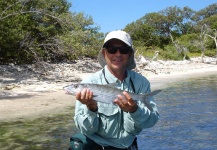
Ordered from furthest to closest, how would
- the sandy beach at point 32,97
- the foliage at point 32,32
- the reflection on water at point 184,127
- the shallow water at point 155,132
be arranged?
1. the foliage at point 32,32
2. the sandy beach at point 32,97
3. the reflection on water at point 184,127
4. the shallow water at point 155,132

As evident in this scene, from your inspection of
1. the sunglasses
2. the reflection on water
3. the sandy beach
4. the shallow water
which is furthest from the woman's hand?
the sandy beach

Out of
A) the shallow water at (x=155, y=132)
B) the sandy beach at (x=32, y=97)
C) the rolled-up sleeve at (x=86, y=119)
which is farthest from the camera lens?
the sandy beach at (x=32, y=97)

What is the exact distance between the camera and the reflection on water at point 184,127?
25.1ft

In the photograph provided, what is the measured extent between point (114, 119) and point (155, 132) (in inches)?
235

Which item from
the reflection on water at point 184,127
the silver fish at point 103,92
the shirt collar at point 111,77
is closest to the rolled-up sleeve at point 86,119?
the silver fish at point 103,92

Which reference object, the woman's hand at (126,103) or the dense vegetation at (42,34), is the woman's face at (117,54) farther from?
the dense vegetation at (42,34)

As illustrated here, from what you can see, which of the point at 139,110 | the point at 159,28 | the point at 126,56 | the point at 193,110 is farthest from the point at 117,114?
the point at 159,28

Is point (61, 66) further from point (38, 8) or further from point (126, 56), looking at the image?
point (126, 56)

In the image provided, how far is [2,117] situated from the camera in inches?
407

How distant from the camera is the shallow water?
7480 mm

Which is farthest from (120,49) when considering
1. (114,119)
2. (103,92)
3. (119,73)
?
(114,119)

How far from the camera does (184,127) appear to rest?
9.39 m

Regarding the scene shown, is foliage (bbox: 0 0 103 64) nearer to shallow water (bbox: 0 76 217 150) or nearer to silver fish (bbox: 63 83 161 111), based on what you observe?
shallow water (bbox: 0 76 217 150)

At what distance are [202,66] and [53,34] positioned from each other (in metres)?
21.3
